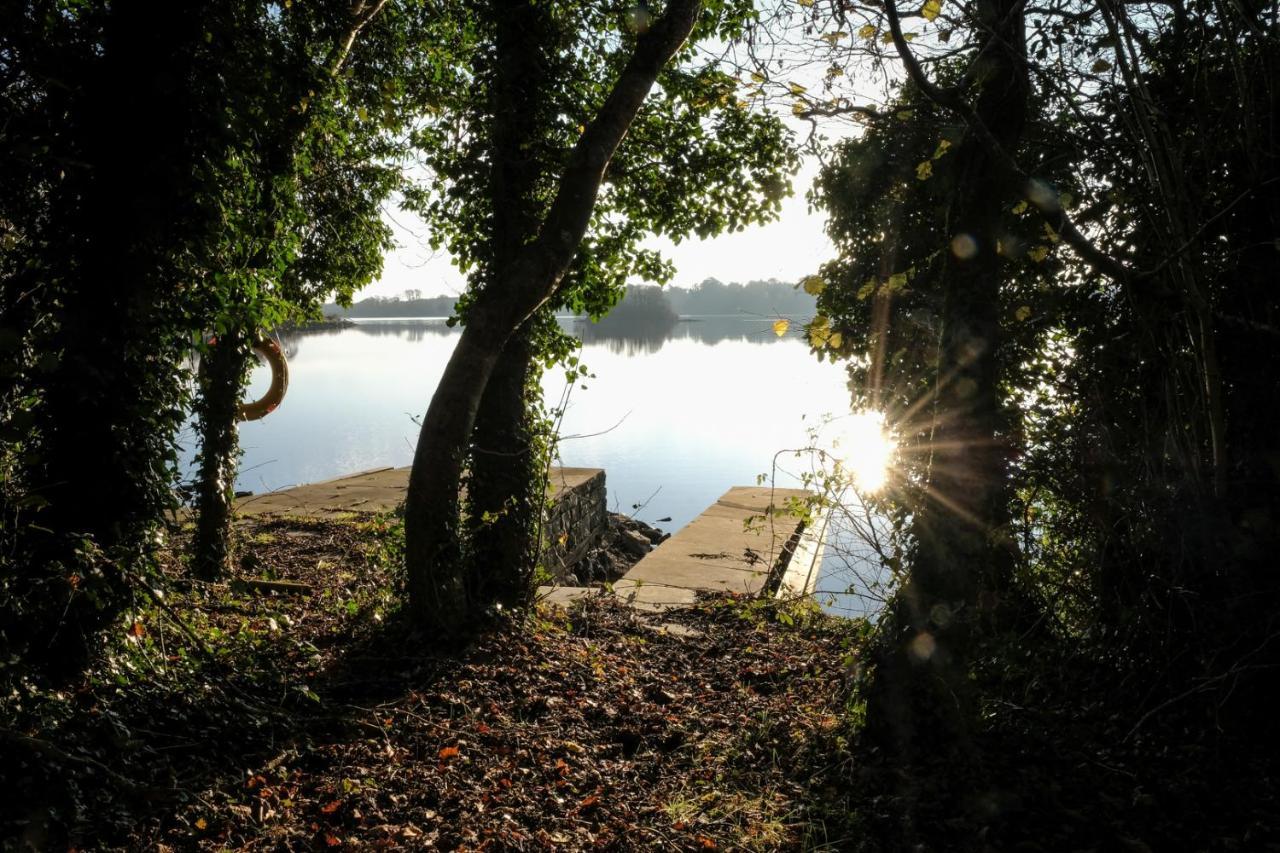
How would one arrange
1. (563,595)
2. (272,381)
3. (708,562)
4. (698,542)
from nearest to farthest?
1. (563,595)
2. (708,562)
3. (698,542)
4. (272,381)

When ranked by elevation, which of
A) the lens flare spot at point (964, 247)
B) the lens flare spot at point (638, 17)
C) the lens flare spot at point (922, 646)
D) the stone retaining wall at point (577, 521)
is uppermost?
the lens flare spot at point (638, 17)

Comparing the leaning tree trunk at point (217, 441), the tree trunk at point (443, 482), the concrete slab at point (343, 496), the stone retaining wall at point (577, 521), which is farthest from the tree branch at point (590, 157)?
the concrete slab at point (343, 496)

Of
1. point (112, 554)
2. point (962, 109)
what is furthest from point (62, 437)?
point (962, 109)

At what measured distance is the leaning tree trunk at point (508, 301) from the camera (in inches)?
188

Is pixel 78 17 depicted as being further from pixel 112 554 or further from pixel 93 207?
pixel 112 554

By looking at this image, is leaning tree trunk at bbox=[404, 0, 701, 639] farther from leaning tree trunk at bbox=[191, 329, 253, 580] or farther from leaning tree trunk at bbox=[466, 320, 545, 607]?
leaning tree trunk at bbox=[191, 329, 253, 580]

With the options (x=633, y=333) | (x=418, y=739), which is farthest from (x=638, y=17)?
(x=633, y=333)

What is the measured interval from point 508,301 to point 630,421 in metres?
19.8

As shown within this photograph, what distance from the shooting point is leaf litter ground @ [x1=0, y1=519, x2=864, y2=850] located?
10.1 ft

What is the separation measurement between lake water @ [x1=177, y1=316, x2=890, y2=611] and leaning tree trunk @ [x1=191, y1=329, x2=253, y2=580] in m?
1.51

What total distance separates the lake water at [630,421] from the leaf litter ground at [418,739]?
1.24m

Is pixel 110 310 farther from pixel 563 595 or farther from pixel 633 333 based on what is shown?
pixel 633 333

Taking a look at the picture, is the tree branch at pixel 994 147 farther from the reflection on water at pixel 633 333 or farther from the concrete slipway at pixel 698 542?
the reflection on water at pixel 633 333

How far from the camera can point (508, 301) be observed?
476cm
